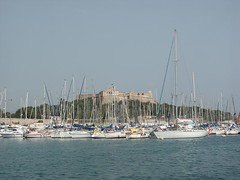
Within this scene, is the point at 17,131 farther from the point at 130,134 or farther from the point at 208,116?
the point at 208,116

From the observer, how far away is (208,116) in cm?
11025

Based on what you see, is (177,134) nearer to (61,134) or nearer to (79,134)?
(79,134)

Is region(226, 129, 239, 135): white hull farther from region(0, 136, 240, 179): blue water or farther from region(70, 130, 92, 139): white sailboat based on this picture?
region(0, 136, 240, 179): blue water

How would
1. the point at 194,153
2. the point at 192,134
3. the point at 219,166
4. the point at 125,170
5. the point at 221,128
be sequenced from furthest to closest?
the point at 221,128, the point at 192,134, the point at 194,153, the point at 219,166, the point at 125,170

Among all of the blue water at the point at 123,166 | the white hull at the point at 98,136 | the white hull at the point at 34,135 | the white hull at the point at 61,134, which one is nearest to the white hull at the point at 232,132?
the white hull at the point at 98,136

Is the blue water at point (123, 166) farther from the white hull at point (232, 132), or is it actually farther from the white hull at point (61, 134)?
the white hull at point (232, 132)

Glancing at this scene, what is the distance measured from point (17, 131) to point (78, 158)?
155 feet

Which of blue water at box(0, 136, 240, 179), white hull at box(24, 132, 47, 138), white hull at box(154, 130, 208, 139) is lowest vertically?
blue water at box(0, 136, 240, 179)

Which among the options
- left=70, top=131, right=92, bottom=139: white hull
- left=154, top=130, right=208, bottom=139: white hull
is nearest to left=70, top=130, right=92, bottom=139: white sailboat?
left=70, top=131, right=92, bottom=139: white hull

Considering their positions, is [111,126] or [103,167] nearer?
[103,167]

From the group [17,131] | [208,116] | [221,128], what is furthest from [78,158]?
[208,116]

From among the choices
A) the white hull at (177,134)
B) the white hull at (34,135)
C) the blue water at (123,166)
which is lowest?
the blue water at (123,166)

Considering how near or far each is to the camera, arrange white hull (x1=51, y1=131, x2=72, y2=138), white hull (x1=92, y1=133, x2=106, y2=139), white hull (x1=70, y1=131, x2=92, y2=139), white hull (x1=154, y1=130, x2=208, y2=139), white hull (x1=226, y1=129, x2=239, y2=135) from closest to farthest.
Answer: white hull (x1=154, y1=130, x2=208, y2=139), white hull (x1=92, y1=133, x2=106, y2=139), white hull (x1=70, y1=131, x2=92, y2=139), white hull (x1=51, y1=131, x2=72, y2=138), white hull (x1=226, y1=129, x2=239, y2=135)

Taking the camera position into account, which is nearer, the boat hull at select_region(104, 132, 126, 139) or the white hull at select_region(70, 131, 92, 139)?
the boat hull at select_region(104, 132, 126, 139)
